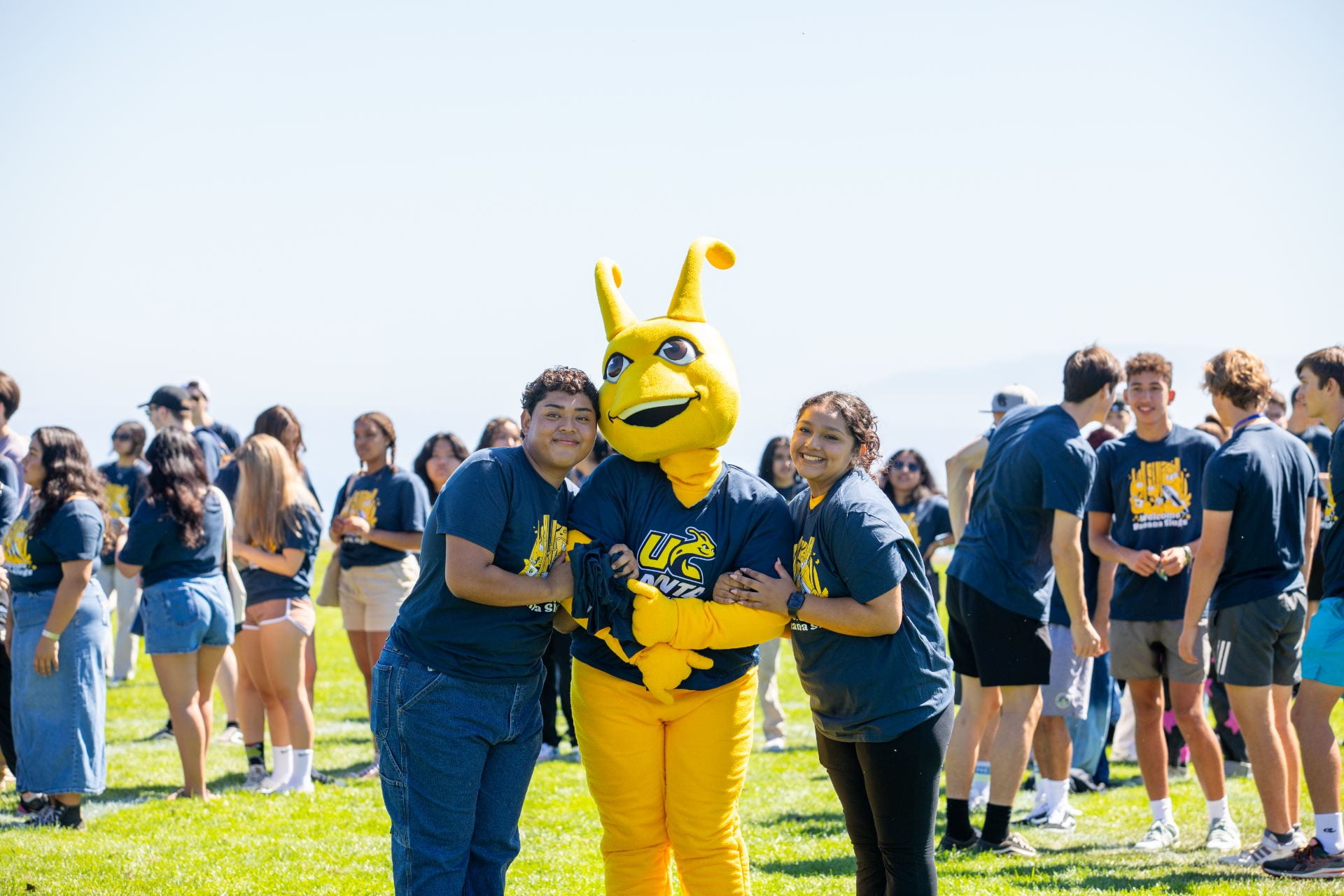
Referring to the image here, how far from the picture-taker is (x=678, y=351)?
4.35m

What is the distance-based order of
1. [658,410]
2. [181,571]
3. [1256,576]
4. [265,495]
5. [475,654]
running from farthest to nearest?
[265,495] → [181,571] → [1256,576] → [658,410] → [475,654]

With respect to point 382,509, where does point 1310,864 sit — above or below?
below

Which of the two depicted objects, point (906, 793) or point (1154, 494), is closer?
point (906, 793)

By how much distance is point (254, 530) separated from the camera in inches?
301

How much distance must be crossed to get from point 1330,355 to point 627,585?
3834 mm

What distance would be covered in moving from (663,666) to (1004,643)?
246cm

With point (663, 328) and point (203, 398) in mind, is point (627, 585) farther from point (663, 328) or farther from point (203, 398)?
point (203, 398)

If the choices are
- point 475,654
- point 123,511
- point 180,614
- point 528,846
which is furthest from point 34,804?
point 123,511

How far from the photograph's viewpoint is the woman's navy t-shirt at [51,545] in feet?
20.7

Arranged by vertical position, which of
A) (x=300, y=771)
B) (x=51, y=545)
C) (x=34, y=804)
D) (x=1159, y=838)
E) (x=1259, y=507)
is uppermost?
(x=51, y=545)

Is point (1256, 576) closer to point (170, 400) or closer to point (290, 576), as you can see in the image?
point (290, 576)

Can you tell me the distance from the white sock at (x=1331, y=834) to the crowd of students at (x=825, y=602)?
0.04 ft

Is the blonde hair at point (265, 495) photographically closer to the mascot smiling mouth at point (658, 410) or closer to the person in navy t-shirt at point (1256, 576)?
the mascot smiling mouth at point (658, 410)

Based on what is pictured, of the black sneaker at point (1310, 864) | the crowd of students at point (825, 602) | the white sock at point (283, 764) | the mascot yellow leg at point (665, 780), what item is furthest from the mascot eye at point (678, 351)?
the white sock at point (283, 764)
